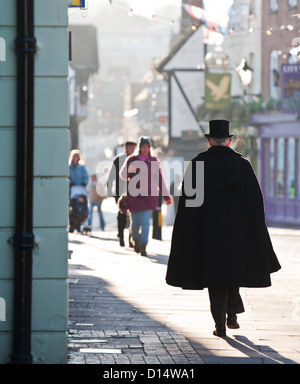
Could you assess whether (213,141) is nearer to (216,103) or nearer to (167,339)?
(167,339)

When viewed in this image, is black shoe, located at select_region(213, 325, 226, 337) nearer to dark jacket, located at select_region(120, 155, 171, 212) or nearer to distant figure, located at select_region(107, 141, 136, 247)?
dark jacket, located at select_region(120, 155, 171, 212)

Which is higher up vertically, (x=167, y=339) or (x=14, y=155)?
(x=14, y=155)

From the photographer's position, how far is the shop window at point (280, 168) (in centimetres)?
3784

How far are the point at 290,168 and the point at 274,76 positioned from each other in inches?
132

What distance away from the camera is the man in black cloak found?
7.69m

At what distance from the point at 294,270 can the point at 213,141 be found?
5.48 m

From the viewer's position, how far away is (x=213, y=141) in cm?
797

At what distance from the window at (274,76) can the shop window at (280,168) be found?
1.66 m

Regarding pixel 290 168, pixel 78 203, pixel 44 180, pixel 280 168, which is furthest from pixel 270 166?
pixel 44 180

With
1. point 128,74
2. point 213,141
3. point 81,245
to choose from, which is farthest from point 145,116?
point 213,141

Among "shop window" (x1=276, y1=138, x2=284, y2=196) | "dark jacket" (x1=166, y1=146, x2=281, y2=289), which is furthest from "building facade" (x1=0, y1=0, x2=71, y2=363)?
"shop window" (x1=276, y1=138, x2=284, y2=196)

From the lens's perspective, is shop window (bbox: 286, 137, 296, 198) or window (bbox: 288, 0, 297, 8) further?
shop window (bbox: 286, 137, 296, 198)

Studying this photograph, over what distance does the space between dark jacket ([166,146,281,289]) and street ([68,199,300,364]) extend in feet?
1.47

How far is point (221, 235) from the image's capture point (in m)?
7.74
